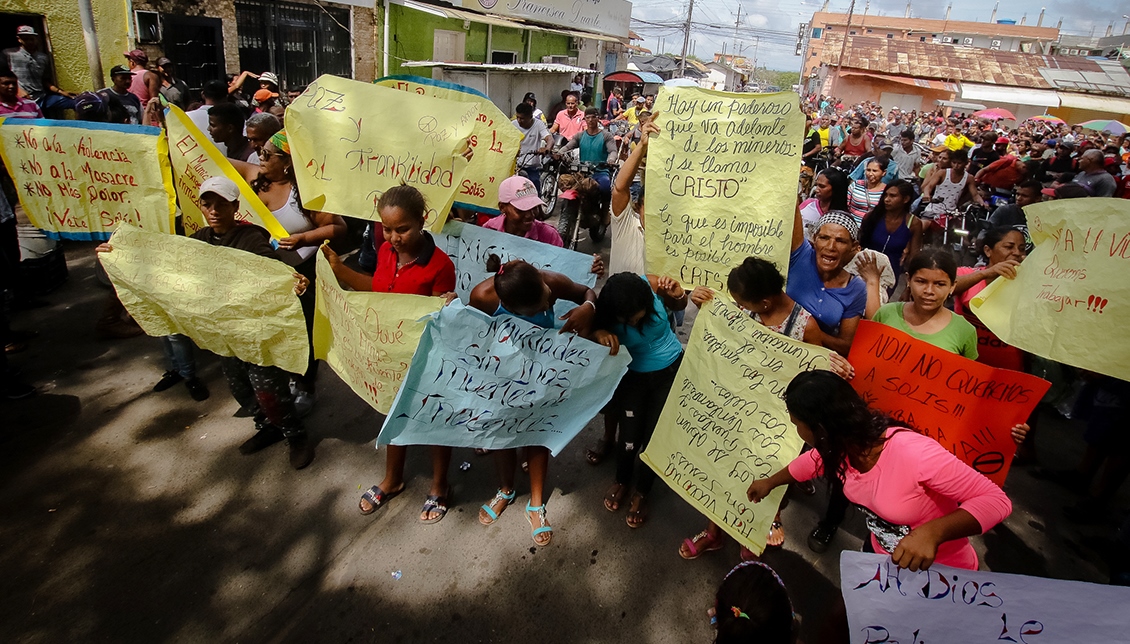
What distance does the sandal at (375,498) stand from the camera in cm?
344

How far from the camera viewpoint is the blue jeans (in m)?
4.22

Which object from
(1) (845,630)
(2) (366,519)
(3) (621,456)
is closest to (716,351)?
(3) (621,456)

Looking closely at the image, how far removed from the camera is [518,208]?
13.0 feet

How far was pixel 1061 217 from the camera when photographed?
2.51 meters

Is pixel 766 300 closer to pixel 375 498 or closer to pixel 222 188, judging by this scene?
pixel 375 498

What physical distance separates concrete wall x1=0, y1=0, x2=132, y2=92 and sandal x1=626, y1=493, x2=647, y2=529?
1129 centimetres

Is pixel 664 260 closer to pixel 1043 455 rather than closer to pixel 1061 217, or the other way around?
pixel 1061 217

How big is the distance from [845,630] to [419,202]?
2.69m

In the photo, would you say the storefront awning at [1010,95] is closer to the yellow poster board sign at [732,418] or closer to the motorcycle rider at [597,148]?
the motorcycle rider at [597,148]

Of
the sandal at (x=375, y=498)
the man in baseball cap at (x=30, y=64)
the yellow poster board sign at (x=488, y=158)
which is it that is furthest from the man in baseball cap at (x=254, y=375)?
the man in baseball cap at (x=30, y=64)

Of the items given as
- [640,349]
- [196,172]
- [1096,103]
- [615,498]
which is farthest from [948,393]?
[1096,103]

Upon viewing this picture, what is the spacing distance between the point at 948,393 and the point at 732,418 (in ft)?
2.86

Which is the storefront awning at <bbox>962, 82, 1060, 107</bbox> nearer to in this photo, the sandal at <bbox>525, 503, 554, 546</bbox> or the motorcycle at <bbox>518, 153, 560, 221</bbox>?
the motorcycle at <bbox>518, 153, 560, 221</bbox>

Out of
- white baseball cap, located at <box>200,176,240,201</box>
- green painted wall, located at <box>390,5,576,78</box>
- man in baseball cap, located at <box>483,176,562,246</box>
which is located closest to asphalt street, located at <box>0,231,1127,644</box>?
man in baseball cap, located at <box>483,176,562,246</box>
